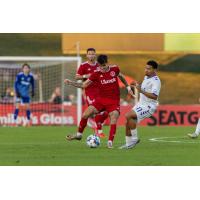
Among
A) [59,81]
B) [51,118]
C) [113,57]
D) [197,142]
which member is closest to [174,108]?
[51,118]

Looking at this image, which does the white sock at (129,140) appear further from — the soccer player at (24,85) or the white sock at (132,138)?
the soccer player at (24,85)


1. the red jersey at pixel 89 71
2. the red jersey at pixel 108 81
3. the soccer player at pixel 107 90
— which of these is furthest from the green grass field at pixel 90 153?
the red jersey at pixel 89 71

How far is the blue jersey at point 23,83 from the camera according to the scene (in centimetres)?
2714

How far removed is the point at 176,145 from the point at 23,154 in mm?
3790

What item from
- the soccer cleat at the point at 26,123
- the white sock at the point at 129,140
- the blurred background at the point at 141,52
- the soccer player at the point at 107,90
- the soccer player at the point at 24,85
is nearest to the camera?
the white sock at the point at 129,140

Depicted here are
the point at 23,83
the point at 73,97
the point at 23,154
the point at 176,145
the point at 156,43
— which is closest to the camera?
the point at 23,154

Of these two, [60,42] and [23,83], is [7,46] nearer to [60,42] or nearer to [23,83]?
[60,42]

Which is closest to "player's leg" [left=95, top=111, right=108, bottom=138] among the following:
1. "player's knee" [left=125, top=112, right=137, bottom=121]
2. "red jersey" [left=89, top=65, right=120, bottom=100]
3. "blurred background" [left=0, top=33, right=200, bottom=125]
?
"red jersey" [left=89, top=65, right=120, bottom=100]

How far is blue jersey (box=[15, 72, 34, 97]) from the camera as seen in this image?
89.0 ft

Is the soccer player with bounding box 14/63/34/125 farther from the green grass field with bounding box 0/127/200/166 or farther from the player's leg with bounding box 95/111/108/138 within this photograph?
the player's leg with bounding box 95/111/108/138

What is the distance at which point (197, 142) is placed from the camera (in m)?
17.7

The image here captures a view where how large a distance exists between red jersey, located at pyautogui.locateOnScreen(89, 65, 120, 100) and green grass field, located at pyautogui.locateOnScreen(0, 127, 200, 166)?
3.68 feet

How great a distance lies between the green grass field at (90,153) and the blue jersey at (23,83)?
759 centimetres

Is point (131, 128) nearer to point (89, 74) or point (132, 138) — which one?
point (132, 138)
